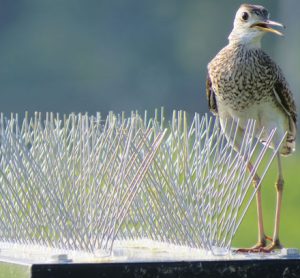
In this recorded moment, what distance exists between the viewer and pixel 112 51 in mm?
36656

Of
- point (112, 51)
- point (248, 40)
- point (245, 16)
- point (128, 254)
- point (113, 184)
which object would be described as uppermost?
point (245, 16)

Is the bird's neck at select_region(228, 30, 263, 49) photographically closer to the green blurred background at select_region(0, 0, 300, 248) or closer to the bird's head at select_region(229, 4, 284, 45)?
the bird's head at select_region(229, 4, 284, 45)

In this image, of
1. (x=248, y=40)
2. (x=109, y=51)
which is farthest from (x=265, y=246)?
(x=109, y=51)

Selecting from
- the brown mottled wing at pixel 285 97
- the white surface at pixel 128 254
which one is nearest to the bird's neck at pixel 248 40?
the brown mottled wing at pixel 285 97

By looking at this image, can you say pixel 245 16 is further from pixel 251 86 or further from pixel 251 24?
pixel 251 86

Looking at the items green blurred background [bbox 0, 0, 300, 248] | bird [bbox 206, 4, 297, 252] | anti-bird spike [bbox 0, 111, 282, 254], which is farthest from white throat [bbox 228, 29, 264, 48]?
green blurred background [bbox 0, 0, 300, 248]

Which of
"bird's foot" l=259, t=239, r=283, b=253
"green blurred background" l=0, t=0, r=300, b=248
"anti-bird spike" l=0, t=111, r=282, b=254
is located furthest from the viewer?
"green blurred background" l=0, t=0, r=300, b=248

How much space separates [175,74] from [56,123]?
2965 centimetres

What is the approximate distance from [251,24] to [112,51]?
1119 inches

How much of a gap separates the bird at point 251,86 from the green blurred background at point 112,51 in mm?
22607

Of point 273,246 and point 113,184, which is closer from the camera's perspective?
point 113,184

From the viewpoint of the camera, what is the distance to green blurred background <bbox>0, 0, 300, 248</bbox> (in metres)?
34.0

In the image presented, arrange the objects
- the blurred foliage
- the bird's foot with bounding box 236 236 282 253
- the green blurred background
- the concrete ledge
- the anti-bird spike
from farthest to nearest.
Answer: the blurred foliage
the green blurred background
the bird's foot with bounding box 236 236 282 253
the anti-bird spike
the concrete ledge

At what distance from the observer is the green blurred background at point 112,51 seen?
34.0 m
